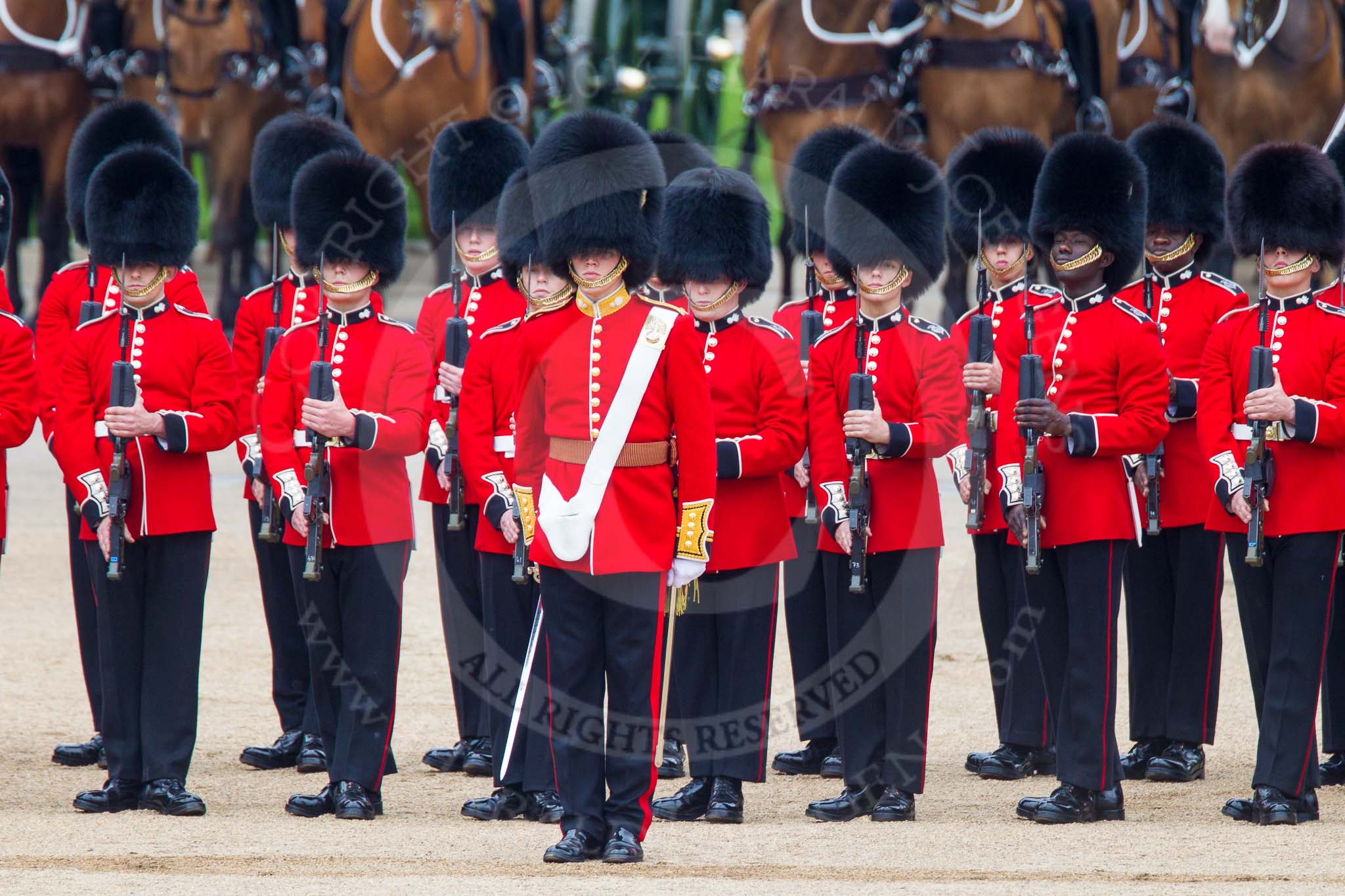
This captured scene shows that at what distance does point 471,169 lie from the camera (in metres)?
6.15

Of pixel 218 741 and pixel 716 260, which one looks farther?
pixel 218 741

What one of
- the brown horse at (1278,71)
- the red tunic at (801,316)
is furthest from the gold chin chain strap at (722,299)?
the brown horse at (1278,71)

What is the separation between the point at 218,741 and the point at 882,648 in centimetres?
175

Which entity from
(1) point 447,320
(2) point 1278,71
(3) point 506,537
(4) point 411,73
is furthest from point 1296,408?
(4) point 411,73

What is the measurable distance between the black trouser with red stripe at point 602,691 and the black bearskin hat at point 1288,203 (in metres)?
1.61

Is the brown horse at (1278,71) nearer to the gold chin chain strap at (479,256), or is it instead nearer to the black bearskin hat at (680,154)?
the black bearskin hat at (680,154)

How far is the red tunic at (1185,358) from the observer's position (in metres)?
5.50

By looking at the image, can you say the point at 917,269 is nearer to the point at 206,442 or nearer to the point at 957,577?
the point at 206,442

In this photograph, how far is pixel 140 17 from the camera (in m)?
11.0

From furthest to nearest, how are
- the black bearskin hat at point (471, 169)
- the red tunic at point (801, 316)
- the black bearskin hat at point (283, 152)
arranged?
1. the black bearskin hat at point (283, 152)
2. the black bearskin hat at point (471, 169)
3. the red tunic at point (801, 316)

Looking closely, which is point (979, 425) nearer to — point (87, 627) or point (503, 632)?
point (503, 632)

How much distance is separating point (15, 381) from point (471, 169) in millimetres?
1469

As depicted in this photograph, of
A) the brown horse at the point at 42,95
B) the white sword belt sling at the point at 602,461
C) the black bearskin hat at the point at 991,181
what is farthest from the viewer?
the brown horse at the point at 42,95

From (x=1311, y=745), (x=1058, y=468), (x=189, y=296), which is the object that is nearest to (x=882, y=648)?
(x=1058, y=468)
